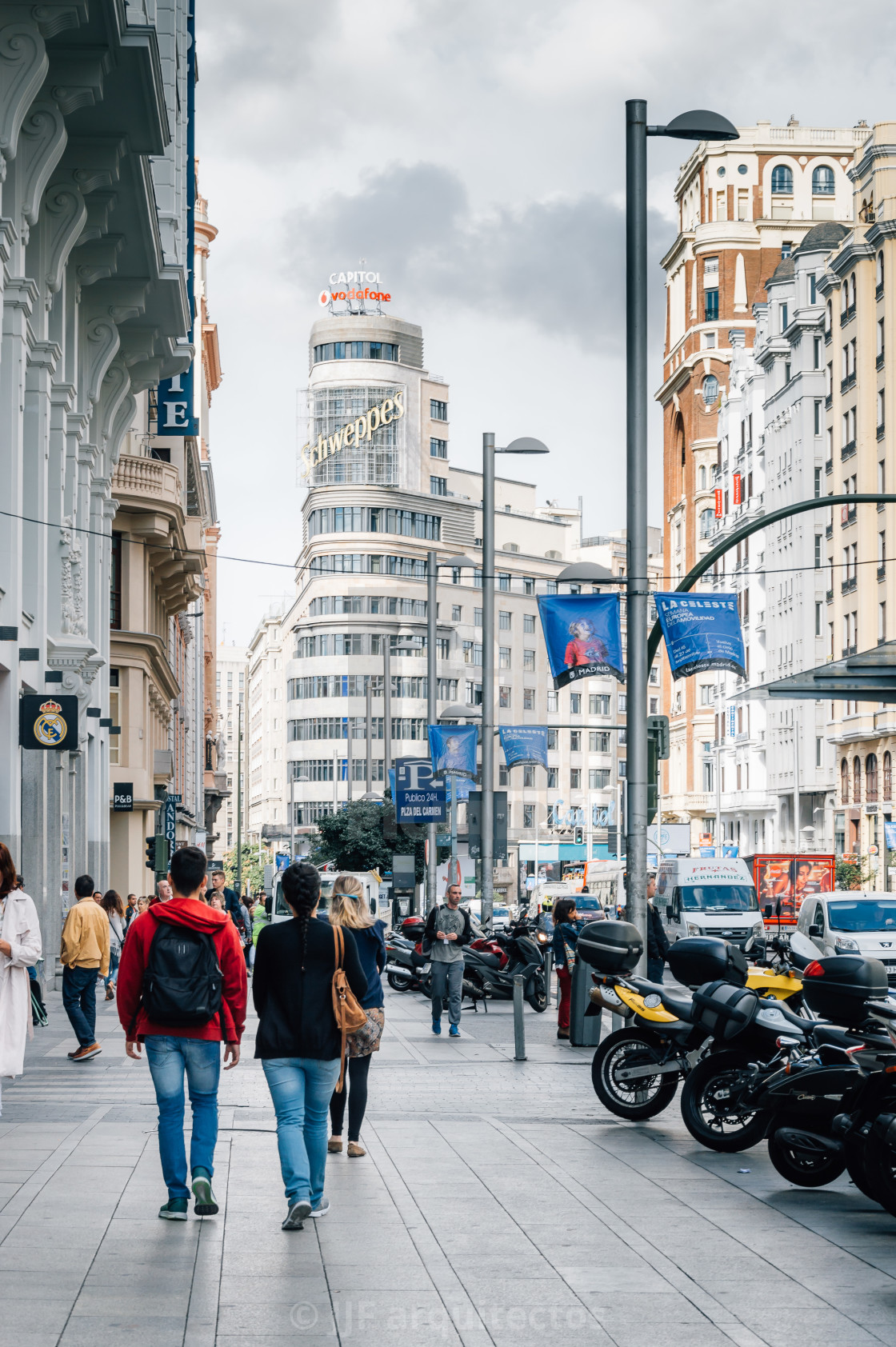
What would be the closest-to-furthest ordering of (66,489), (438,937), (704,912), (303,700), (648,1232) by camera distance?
(648,1232), (438,937), (66,489), (704,912), (303,700)

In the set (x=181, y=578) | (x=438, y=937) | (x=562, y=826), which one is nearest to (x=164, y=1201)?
(x=438, y=937)

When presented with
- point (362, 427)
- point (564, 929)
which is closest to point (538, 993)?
point (564, 929)

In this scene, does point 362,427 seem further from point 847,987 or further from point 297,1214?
point 297,1214

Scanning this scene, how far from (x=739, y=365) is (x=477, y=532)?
26.0 m

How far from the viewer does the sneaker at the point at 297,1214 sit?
9312 mm

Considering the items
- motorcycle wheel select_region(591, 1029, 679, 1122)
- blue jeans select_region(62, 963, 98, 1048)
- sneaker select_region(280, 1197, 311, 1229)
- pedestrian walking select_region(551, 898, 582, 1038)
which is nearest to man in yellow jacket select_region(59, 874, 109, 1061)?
blue jeans select_region(62, 963, 98, 1048)

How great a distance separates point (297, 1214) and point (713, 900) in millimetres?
40093

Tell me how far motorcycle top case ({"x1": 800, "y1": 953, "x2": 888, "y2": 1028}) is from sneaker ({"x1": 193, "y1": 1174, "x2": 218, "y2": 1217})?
13.1ft

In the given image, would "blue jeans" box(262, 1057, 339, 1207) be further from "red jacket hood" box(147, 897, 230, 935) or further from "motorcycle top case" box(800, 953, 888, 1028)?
"motorcycle top case" box(800, 953, 888, 1028)

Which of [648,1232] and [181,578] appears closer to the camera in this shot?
[648,1232]

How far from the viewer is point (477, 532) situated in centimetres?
13825

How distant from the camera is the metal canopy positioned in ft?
105

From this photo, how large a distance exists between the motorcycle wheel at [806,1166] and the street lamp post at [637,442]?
7452 mm

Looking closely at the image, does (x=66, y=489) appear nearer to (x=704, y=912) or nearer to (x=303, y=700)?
(x=704, y=912)
